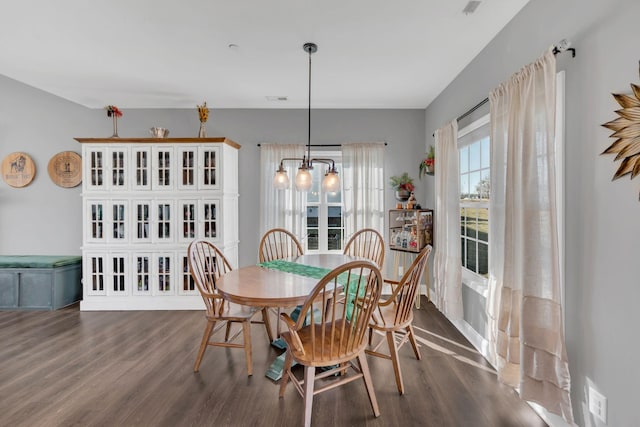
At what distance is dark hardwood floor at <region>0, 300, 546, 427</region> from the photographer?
1930 mm

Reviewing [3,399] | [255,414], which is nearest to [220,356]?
[255,414]

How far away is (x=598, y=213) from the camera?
1.56m

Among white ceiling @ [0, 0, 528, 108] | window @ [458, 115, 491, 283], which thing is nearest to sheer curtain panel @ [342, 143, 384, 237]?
white ceiling @ [0, 0, 528, 108]

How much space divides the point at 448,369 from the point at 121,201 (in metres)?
3.85

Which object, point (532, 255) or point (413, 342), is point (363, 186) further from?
point (532, 255)

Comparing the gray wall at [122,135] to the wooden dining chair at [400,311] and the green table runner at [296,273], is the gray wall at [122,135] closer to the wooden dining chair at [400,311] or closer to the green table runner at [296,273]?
the green table runner at [296,273]

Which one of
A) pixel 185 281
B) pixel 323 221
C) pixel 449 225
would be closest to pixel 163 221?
pixel 185 281

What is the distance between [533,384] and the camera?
1774 millimetres

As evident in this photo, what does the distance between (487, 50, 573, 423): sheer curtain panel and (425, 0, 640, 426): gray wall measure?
0.35ft

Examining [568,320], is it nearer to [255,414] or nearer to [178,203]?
A: [255,414]

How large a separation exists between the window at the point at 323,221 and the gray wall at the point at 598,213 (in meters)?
2.95

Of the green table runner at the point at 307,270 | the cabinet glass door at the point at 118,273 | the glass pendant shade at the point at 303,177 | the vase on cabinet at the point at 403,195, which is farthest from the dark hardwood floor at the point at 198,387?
the vase on cabinet at the point at 403,195

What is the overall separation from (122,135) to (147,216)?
4.44ft

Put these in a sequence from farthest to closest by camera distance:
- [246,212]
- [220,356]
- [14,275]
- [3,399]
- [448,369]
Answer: [246,212]
[14,275]
[220,356]
[448,369]
[3,399]
